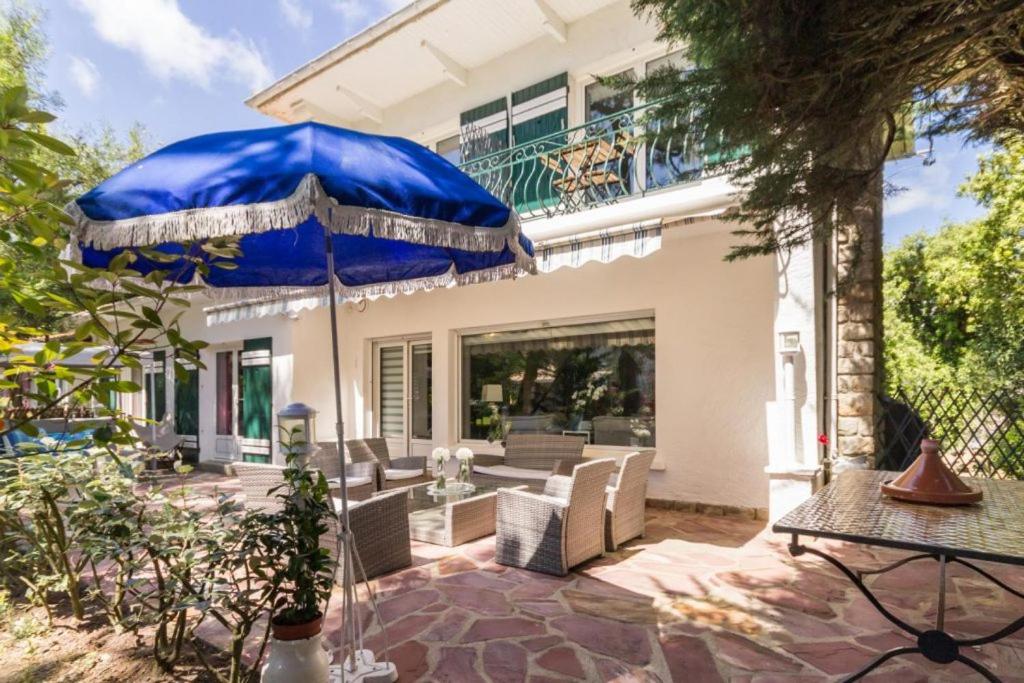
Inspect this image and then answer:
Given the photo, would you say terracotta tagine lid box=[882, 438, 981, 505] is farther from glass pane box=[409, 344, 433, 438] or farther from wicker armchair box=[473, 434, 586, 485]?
glass pane box=[409, 344, 433, 438]

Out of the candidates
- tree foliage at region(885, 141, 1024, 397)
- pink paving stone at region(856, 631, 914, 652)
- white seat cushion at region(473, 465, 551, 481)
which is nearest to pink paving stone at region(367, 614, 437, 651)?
pink paving stone at region(856, 631, 914, 652)

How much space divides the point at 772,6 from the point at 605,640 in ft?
13.1

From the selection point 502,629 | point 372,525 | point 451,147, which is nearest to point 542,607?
point 502,629

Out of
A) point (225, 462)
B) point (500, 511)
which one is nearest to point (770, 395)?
point (500, 511)

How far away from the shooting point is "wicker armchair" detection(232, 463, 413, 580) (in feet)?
16.4

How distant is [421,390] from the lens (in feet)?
37.8

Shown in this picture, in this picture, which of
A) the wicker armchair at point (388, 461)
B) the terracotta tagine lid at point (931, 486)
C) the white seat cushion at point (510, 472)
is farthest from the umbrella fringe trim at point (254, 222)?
the wicker armchair at point (388, 461)

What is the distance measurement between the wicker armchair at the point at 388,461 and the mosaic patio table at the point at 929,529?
608 centimetres

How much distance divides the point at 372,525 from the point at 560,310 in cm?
516

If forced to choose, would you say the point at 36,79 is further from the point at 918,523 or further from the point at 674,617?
the point at 918,523

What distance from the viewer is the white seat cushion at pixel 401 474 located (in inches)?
326

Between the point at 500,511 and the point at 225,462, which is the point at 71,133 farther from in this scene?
the point at 500,511

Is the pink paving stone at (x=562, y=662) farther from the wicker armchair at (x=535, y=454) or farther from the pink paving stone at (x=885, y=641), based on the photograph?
the wicker armchair at (x=535, y=454)

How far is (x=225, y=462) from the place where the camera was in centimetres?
1343
